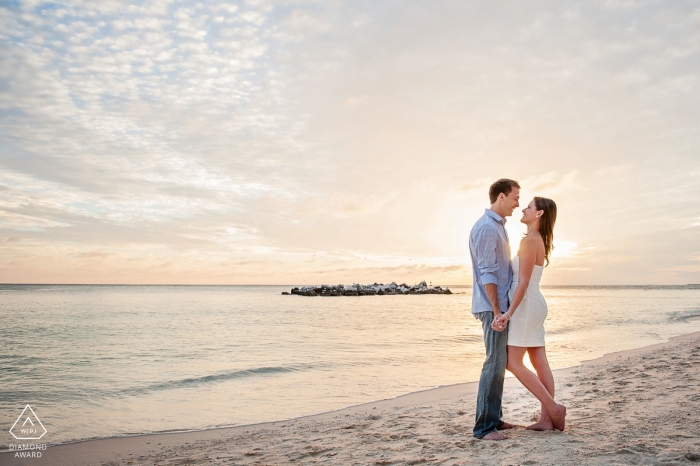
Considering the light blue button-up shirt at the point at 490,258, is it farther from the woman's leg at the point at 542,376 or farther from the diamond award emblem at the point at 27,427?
the diamond award emblem at the point at 27,427

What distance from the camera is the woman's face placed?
4566mm

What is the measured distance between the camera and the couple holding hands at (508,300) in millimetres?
4375

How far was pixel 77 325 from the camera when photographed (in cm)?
2300

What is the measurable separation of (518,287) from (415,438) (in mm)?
1989

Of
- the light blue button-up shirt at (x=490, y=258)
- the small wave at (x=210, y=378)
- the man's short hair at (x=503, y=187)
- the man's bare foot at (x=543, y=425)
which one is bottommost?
the small wave at (x=210, y=378)

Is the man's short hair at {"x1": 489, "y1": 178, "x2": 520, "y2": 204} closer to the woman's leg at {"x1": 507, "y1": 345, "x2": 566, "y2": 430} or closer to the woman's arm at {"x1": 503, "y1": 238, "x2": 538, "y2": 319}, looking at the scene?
the woman's arm at {"x1": 503, "y1": 238, "x2": 538, "y2": 319}

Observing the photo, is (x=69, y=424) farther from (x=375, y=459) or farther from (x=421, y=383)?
(x=421, y=383)

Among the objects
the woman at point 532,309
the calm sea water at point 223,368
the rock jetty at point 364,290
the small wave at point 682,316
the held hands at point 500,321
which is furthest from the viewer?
the rock jetty at point 364,290

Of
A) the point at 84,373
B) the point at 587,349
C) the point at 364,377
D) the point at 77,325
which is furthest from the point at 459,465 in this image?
the point at 77,325

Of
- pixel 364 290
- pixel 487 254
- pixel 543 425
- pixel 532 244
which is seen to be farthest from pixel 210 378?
pixel 364 290

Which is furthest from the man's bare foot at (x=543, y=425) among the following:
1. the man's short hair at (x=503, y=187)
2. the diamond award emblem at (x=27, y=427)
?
the diamond award emblem at (x=27, y=427)

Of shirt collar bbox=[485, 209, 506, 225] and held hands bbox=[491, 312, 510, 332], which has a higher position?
shirt collar bbox=[485, 209, 506, 225]

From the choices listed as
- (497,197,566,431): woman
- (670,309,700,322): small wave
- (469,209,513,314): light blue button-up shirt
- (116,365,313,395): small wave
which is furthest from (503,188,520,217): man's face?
(670,309,700,322): small wave

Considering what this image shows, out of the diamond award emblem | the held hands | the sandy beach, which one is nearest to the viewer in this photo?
the sandy beach
